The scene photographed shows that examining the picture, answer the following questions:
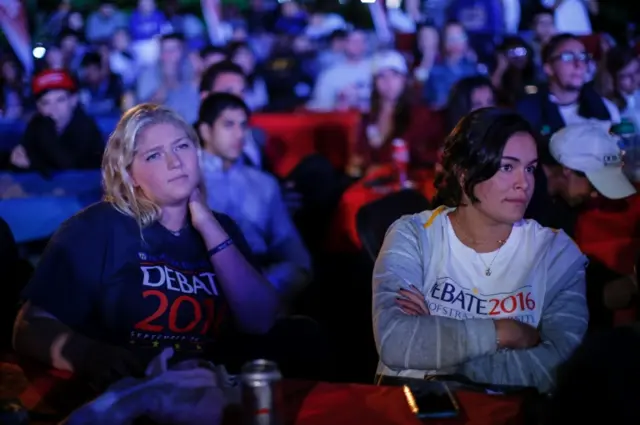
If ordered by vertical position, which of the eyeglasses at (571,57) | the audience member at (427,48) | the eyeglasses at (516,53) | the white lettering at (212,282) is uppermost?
the audience member at (427,48)

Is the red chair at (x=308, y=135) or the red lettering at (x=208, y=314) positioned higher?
the red chair at (x=308, y=135)

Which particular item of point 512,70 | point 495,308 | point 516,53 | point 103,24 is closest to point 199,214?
point 495,308

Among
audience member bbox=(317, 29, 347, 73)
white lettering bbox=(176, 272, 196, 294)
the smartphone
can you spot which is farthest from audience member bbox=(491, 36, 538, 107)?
the smartphone

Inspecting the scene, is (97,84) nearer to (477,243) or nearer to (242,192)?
(242,192)

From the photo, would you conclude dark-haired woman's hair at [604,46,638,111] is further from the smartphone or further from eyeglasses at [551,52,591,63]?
the smartphone

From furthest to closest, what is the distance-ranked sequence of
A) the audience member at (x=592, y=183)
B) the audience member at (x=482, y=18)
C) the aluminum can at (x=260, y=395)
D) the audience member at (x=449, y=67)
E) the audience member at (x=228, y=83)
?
the audience member at (x=482, y=18), the audience member at (x=449, y=67), the audience member at (x=228, y=83), the audience member at (x=592, y=183), the aluminum can at (x=260, y=395)

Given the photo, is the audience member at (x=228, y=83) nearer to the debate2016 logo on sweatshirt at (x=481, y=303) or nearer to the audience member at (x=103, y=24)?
the debate2016 logo on sweatshirt at (x=481, y=303)

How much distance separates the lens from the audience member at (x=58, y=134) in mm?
5039

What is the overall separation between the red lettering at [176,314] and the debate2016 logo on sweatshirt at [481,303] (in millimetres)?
660

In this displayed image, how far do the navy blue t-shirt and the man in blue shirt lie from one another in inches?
40.3

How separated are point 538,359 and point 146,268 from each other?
110 cm

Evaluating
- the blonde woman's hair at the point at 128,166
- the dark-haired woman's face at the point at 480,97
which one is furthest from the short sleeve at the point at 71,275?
the dark-haired woman's face at the point at 480,97

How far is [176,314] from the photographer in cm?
223

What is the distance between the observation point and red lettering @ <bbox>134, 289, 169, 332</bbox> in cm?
221
